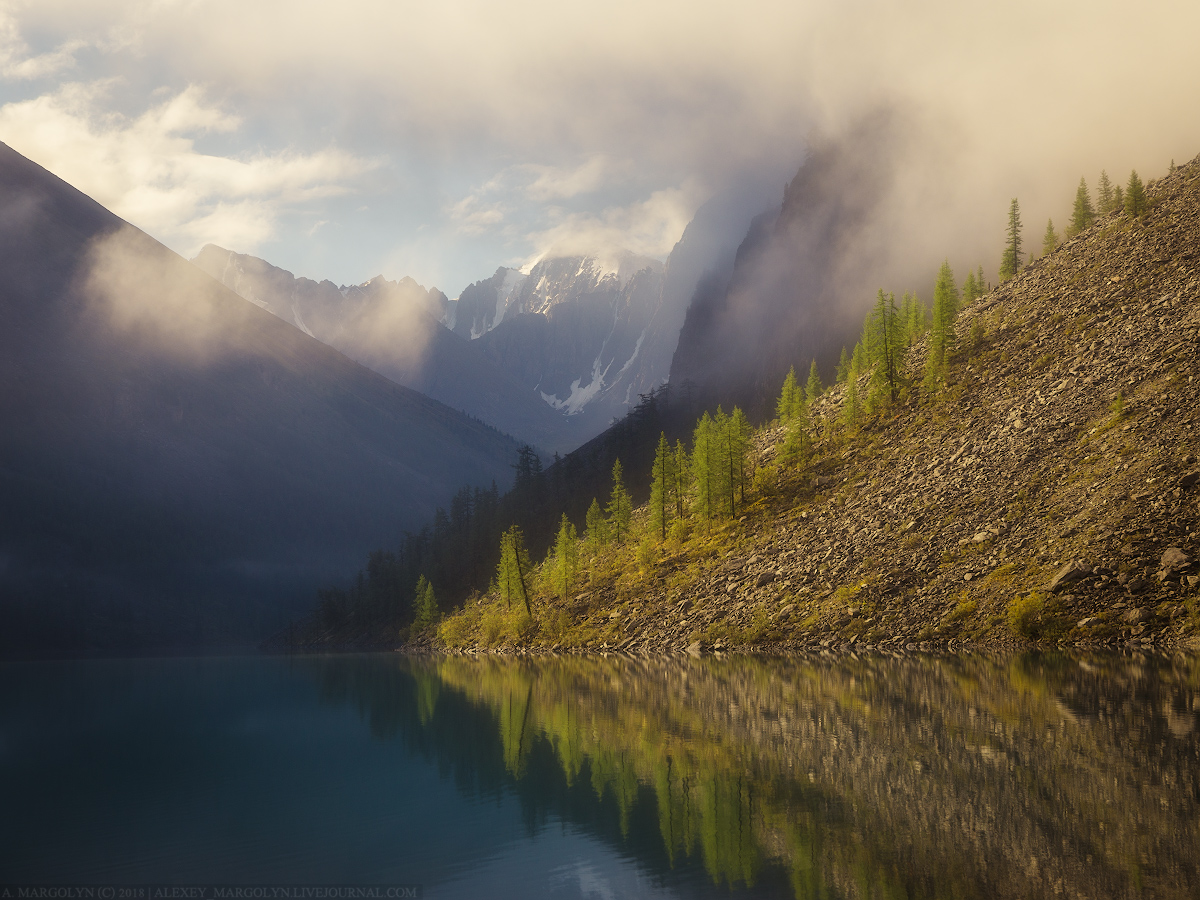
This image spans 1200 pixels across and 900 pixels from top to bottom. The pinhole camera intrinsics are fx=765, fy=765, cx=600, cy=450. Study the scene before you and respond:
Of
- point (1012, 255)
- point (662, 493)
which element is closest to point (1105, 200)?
point (1012, 255)

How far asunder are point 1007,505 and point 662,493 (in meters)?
55.9

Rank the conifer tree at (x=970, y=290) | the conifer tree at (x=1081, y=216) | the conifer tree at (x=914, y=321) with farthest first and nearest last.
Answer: the conifer tree at (x=970, y=290)
the conifer tree at (x=914, y=321)
the conifer tree at (x=1081, y=216)

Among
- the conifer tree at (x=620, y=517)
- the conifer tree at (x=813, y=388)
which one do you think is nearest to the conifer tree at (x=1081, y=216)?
the conifer tree at (x=813, y=388)

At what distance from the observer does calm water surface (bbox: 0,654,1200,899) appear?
17.7 metres

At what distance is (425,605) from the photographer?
16838cm

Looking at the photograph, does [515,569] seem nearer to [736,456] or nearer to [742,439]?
[736,456]

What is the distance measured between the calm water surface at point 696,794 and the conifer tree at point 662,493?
65.9 m

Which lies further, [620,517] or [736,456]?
[620,517]

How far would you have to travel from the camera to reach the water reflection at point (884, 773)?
55.0 ft

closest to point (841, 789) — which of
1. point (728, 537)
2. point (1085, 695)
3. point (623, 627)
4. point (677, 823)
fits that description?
point (677, 823)

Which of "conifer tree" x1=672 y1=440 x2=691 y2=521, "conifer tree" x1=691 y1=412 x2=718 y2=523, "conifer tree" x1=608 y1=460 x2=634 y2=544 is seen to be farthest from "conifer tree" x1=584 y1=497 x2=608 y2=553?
"conifer tree" x1=691 y1=412 x2=718 y2=523

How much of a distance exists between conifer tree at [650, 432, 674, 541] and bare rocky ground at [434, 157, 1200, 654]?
9600mm

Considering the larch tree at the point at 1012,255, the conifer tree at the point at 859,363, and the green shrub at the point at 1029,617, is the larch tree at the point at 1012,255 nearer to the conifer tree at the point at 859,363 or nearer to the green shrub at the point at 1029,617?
the conifer tree at the point at 859,363

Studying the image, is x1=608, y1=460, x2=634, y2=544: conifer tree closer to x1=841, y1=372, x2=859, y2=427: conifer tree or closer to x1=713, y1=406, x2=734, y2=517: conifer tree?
x1=713, y1=406, x2=734, y2=517: conifer tree
